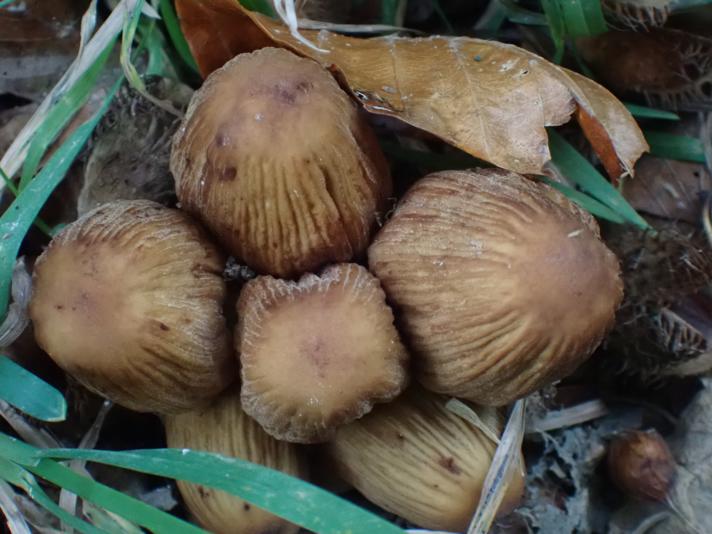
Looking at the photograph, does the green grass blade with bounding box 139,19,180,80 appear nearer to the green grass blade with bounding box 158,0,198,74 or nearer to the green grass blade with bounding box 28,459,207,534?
the green grass blade with bounding box 158,0,198,74

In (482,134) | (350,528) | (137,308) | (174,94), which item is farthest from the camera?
(174,94)

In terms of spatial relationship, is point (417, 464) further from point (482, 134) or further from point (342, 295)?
point (482, 134)

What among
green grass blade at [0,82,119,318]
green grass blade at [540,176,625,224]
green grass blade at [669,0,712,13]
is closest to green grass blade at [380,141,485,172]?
green grass blade at [540,176,625,224]

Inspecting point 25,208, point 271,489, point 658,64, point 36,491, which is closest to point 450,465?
point 271,489

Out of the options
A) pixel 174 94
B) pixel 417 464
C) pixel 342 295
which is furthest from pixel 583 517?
pixel 174 94

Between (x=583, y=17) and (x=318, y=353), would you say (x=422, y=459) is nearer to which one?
(x=318, y=353)

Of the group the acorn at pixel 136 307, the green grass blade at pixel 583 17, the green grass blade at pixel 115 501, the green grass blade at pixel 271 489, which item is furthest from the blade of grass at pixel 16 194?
the green grass blade at pixel 583 17

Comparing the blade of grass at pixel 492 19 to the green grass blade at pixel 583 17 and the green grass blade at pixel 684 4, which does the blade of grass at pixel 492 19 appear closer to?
the green grass blade at pixel 583 17
